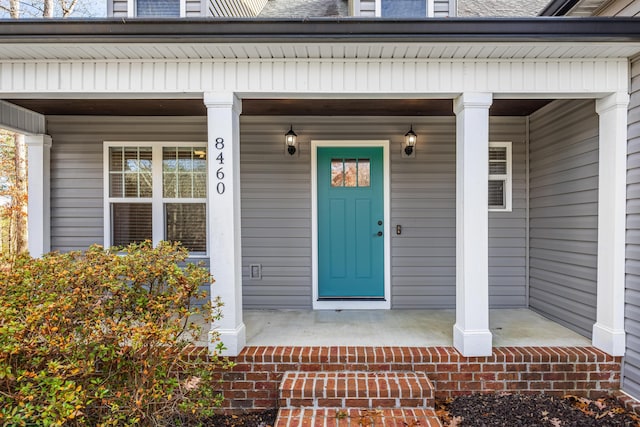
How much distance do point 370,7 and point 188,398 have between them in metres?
4.31

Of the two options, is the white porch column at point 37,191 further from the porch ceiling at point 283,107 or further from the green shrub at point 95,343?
the green shrub at point 95,343

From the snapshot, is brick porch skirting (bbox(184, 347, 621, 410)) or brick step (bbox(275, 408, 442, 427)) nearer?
brick step (bbox(275, 408, 442, 427))

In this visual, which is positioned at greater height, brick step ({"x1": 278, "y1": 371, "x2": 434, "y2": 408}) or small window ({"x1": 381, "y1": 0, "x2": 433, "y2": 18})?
small window ({"x1": 381, "y1": 0, "x2": 433, "y2": 18})

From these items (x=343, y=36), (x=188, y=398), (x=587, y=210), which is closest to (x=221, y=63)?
(x=343, y=36)

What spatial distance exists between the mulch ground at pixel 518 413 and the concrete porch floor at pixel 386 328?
0.45 metres

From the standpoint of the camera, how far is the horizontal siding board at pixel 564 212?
3246mm

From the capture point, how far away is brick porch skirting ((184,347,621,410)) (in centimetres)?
286

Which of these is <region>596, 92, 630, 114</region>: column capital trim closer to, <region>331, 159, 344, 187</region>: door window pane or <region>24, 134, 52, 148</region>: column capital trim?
<region>331, 159, 344, 187</region>: door window pane

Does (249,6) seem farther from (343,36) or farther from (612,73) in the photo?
(612,73)

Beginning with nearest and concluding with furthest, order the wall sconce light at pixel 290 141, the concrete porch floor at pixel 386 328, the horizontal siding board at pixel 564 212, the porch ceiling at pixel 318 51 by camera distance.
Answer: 1. the porch ceiling at pixel 318 51
2. the concrete porch floor at pixel 386 328
3. the horizontal siding board at pixel 564 212
4. the wall sconce light at pixel 290 141

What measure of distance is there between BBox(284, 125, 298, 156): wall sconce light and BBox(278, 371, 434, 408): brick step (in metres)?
2.65

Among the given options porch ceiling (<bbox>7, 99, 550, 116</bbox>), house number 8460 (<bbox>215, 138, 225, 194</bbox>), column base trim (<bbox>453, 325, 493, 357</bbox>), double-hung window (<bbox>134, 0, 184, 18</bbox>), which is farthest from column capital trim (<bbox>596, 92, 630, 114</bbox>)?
double-hung window (<bbox>134, 0, 184, 18</bbox>)

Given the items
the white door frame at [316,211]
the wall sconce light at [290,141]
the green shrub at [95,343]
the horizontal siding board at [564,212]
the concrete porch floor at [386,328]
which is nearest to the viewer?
the green shrub at [95,343]

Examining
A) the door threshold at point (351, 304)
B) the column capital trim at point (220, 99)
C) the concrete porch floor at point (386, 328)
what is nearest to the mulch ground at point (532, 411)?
the concrete porch floor at point (386, 328)
